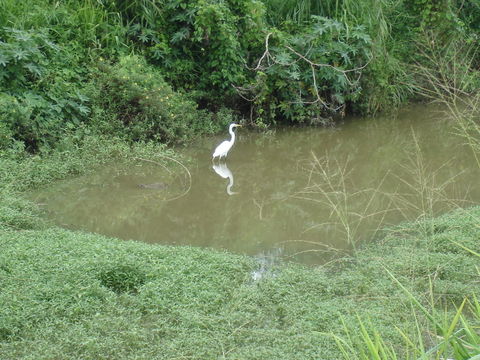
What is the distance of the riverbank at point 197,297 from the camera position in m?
3.92

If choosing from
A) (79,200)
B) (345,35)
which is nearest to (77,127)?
(79,200)

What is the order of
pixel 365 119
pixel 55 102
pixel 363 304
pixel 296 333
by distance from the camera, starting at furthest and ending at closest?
pixel 365 119 < pixel 55 102 < pixel 363 304 < pixel 296 333

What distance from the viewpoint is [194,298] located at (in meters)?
4.45

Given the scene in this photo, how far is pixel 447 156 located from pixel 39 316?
19.1 ft

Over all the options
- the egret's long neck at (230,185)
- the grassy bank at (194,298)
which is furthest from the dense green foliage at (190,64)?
the grassy bank at (194,298)

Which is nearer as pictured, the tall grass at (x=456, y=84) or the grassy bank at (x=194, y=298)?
the grassy bank at (x=194, y=298)

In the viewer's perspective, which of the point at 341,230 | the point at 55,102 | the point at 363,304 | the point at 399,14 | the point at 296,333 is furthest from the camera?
the point at 399,14

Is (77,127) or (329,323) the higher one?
(329,323)

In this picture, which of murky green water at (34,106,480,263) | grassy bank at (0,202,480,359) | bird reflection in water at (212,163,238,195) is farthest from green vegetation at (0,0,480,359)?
bird reflection in water at (212,163,238,195)

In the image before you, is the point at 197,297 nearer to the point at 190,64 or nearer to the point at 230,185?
the point at 230,185

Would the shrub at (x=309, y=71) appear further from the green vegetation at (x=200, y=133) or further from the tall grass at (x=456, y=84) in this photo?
the tall grass at (x=456, y=84)

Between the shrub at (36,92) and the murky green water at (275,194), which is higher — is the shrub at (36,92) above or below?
above

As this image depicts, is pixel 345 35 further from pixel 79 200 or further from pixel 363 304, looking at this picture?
pixel 363 304

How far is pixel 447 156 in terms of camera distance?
28.0ft
